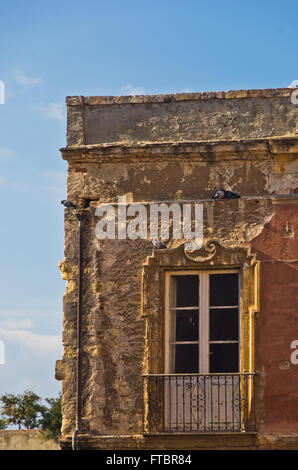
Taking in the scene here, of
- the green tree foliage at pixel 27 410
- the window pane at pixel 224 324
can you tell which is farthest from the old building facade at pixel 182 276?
the green tree foliage at pixel 27 410

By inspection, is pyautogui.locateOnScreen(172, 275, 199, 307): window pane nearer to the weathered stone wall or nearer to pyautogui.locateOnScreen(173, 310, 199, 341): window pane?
pyautogui.locateOnScreen(173, 310, 199, 341): window pane

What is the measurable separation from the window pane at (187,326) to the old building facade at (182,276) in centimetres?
2

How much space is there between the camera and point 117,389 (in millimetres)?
13922

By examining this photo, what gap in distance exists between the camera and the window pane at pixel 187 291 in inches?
552

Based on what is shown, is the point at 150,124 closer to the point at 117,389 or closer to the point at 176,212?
the point at 176,212

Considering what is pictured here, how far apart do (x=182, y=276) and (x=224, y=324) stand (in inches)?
33.0

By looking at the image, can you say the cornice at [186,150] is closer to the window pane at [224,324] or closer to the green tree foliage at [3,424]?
the window pane at [224,324]

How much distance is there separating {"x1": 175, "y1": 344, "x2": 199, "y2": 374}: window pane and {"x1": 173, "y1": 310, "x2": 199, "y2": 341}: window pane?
0.10 metres

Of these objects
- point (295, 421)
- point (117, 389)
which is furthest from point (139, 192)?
point (295, 421)

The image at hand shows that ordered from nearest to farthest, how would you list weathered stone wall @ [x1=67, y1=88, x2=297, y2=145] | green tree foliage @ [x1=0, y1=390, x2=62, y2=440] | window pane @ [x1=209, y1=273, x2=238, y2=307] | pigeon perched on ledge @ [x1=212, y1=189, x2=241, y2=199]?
window pane @ [x1=209, y1=273, x2=238, y2=307] < pigeon perched on ledge @ [x1=212, y1=189, x2=241, y2=199] < weathered stone wall @ [x1=67, y1=88, x2=297, y2=145] < green tree foliage @ [x1=0, y1=390, x2=62, y2=440]

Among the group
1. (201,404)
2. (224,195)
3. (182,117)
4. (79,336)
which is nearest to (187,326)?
(201,404)

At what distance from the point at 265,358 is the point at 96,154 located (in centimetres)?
Answer: 351

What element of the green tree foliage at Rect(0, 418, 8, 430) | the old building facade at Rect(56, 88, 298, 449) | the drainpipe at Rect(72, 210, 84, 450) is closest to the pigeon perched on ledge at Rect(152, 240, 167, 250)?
the old building facade at Rect(56, 88, 298, 449)

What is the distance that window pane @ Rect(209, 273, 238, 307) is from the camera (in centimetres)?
1398
